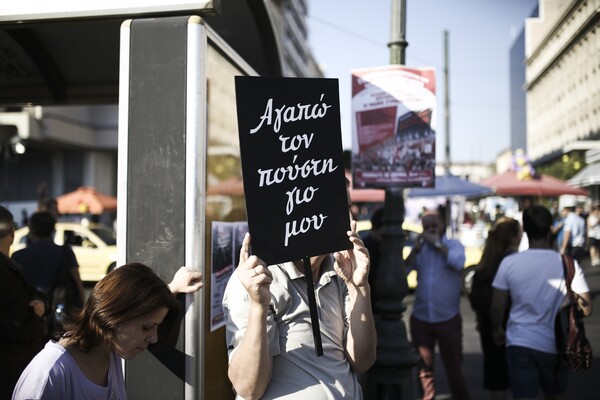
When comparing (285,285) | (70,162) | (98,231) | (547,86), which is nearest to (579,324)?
(285,285)

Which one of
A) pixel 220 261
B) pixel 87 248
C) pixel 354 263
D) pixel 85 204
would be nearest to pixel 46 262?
pixel 220 261

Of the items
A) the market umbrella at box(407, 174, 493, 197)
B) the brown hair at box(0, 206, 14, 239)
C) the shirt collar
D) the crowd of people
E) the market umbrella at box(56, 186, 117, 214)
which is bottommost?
the crowd of people

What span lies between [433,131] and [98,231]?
10968 millimetres

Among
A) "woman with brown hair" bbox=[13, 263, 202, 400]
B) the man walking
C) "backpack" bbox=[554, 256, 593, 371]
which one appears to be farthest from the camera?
the man walking

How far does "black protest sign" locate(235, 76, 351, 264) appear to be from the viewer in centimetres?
224

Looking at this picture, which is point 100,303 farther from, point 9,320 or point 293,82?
point 9,320

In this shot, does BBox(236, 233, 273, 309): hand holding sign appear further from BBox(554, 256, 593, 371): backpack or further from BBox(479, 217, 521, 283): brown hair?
BBox(479, 217, 521, 283): brown hair

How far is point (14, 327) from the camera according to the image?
3258 millimetres

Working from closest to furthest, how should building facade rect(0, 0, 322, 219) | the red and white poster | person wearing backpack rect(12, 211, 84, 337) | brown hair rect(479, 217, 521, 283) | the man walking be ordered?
1. the red and white poster
2. brown hair rect(479, 217, 521, 283)
3. person wearing backpack rect(12, 211, 84, 337)
4. the man walking
5. building facade rect(0, 0, 322, 219)

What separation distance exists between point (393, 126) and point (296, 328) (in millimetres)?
2564

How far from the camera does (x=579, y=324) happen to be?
13.1 feet

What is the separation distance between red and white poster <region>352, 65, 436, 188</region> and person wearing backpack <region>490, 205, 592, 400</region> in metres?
0.90

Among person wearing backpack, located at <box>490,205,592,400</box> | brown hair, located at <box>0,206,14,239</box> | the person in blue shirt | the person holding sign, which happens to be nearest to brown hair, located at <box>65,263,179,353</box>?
the person holding sign

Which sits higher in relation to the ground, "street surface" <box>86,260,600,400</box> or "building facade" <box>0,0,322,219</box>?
"building facade" <box>0,0,322,219</box>
